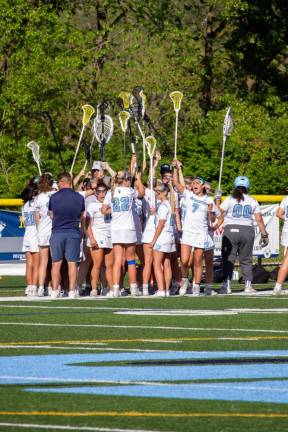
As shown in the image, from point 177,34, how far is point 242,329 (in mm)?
33696

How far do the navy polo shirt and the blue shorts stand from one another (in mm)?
85

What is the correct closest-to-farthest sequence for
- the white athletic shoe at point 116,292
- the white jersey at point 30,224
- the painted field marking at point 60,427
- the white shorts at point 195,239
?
the painted field marking at point 60,427 < the white athletic shoe at point 116,292 < the white shorts at point 195,239 < the white jersey at point 30,224

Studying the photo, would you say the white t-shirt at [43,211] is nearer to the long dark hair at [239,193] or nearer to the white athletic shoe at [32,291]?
the white athletic shoe at [32,291]

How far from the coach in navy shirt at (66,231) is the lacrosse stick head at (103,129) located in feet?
15.2

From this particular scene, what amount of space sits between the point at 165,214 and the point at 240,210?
1.43 metres

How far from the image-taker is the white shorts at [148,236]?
72.8 ft

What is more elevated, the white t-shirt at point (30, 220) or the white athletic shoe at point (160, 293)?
the white t-shirt at point (30, 220)

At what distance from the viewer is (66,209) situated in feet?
68.8

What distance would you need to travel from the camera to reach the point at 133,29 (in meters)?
47.4

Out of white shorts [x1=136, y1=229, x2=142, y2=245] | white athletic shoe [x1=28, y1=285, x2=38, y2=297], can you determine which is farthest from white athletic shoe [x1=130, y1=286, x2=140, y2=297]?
white athletic shoe [x1=28, y1=285, x2=38, y2=297]

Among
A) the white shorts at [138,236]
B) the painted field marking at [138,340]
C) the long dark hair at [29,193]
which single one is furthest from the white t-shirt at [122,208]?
the painted field marking at [138,340]

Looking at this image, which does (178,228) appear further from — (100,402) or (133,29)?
(133,29)

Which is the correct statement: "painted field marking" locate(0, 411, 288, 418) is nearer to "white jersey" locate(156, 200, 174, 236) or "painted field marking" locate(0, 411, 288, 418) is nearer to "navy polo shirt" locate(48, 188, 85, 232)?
"navy polo shirt" locate(48, 188, 85, 232)

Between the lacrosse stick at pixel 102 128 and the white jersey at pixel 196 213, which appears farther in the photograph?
the lacrosse stick at pixel 102 128
